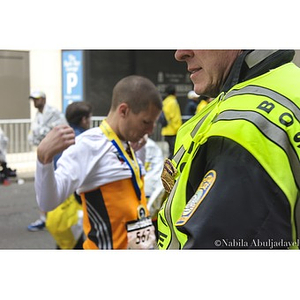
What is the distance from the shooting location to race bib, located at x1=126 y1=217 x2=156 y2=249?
2324 millimetres

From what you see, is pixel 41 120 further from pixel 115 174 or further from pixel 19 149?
pixel 115 174

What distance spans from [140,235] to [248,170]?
1.47 meters

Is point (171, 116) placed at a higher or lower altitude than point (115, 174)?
lower

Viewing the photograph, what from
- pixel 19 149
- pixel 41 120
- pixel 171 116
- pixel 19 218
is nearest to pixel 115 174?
pixel 41 120

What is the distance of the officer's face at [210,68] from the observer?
1.20 m

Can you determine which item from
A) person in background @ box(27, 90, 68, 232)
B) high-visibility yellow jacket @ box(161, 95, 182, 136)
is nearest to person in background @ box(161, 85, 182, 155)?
high-visibility yellow jacket @ box(161, 95, 182, 136)

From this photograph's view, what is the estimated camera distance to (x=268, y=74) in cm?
109

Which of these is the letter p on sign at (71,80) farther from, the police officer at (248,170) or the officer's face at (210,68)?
the police officer at (248,170)

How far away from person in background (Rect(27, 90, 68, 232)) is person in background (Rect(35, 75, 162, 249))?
2.57 meters

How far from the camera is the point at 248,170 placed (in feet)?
3.18

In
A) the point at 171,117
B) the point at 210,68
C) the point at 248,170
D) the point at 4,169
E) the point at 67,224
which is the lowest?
the point at 67,224

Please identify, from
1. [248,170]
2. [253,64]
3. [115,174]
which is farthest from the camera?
[115,174]

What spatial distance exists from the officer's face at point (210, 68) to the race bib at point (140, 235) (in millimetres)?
1211
